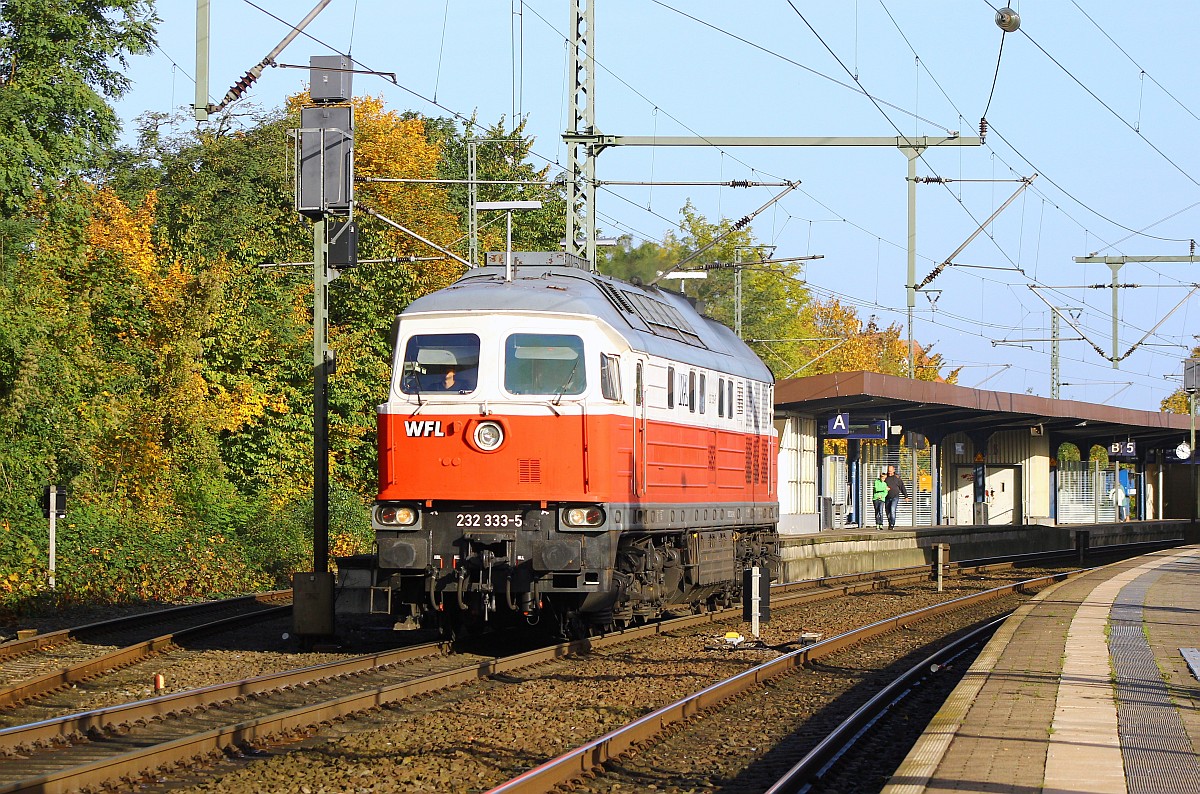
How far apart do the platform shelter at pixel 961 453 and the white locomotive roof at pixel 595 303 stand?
47.6 ft

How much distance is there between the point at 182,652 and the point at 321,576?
5.59 feet

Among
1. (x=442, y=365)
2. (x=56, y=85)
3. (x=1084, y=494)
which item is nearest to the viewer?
(x=442, y=365)

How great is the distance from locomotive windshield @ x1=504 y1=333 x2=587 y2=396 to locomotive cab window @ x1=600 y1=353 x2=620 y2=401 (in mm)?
202

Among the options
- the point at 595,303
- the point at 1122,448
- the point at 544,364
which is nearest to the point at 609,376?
the point at 544,364

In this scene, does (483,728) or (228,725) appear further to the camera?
(483,728)

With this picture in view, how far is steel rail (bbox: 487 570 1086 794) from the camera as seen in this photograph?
345 inches

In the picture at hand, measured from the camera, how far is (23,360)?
24.8 meters

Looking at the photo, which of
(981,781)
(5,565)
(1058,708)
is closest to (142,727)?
(981,781)

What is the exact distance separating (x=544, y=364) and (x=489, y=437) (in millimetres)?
977

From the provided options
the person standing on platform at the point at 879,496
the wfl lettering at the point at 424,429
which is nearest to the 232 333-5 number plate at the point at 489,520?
the wfl lettering at the point at 424,429

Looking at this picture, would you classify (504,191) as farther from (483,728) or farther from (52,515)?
(483,728)

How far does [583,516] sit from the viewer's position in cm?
1477

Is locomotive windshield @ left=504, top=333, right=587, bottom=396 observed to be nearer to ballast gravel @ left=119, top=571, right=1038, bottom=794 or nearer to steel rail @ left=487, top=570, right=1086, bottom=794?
ballast gravel @ left=119, top=571, right=1038, bottom=794

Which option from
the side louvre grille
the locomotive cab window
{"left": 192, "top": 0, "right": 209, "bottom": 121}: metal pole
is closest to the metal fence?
the locomotive cab window
